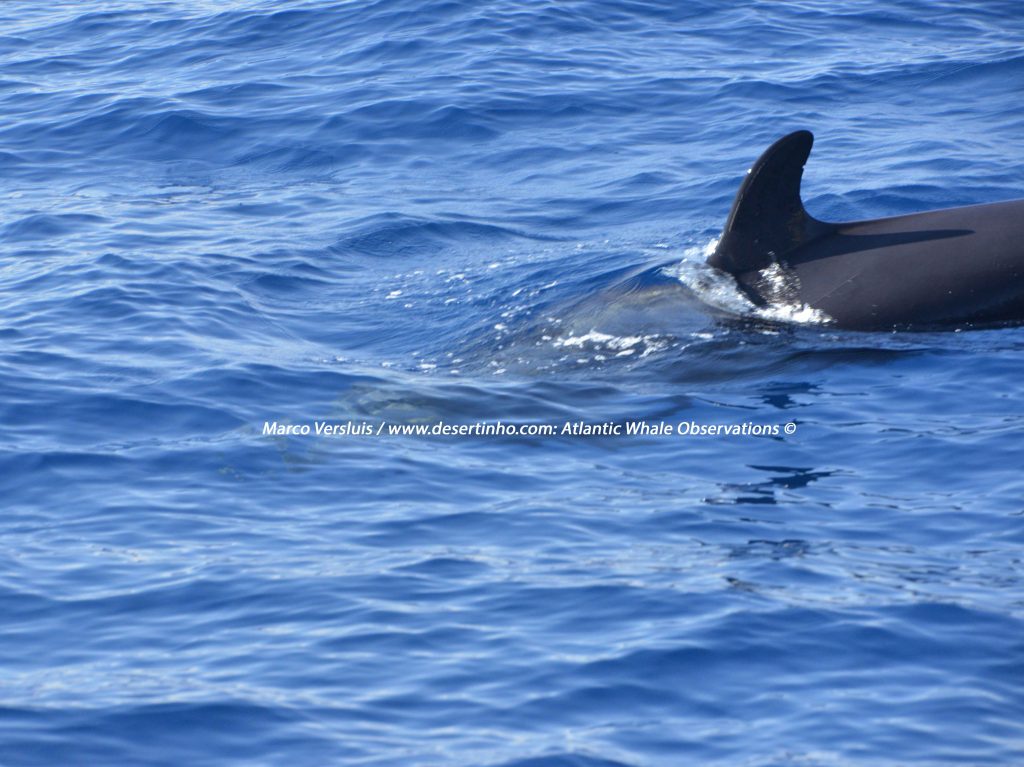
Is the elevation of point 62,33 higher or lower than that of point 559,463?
higher

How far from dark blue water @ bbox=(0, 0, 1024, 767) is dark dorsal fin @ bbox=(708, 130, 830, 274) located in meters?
0.42

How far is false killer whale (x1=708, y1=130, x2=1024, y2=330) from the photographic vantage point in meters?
11.2

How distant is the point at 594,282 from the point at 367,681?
6.86 meters

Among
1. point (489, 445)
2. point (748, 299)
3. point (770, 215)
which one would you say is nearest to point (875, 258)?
point (770, 215)

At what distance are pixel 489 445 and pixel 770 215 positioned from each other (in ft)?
9.97

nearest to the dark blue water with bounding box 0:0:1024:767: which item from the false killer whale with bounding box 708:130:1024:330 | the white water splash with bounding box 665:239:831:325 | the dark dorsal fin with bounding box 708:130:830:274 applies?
the white water splash with bounding box 665:239:831:325

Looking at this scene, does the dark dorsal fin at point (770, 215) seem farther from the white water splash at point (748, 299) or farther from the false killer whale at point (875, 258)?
the white water splash at point (748, 299)

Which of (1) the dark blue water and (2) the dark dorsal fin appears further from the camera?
(2) the dark dorsal fin

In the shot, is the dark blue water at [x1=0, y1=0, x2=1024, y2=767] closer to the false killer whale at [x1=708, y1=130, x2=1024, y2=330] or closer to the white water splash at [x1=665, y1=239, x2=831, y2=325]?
the white water splash at [x1=665, y1=239, x2=831, y2=325]

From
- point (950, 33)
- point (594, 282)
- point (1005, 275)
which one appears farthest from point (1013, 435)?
point (950, 33)

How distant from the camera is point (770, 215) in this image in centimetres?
1134

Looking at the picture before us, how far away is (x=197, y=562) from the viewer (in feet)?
27.7

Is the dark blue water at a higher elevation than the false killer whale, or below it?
below

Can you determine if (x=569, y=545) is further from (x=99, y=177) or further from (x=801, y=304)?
(x=99, y=177)
